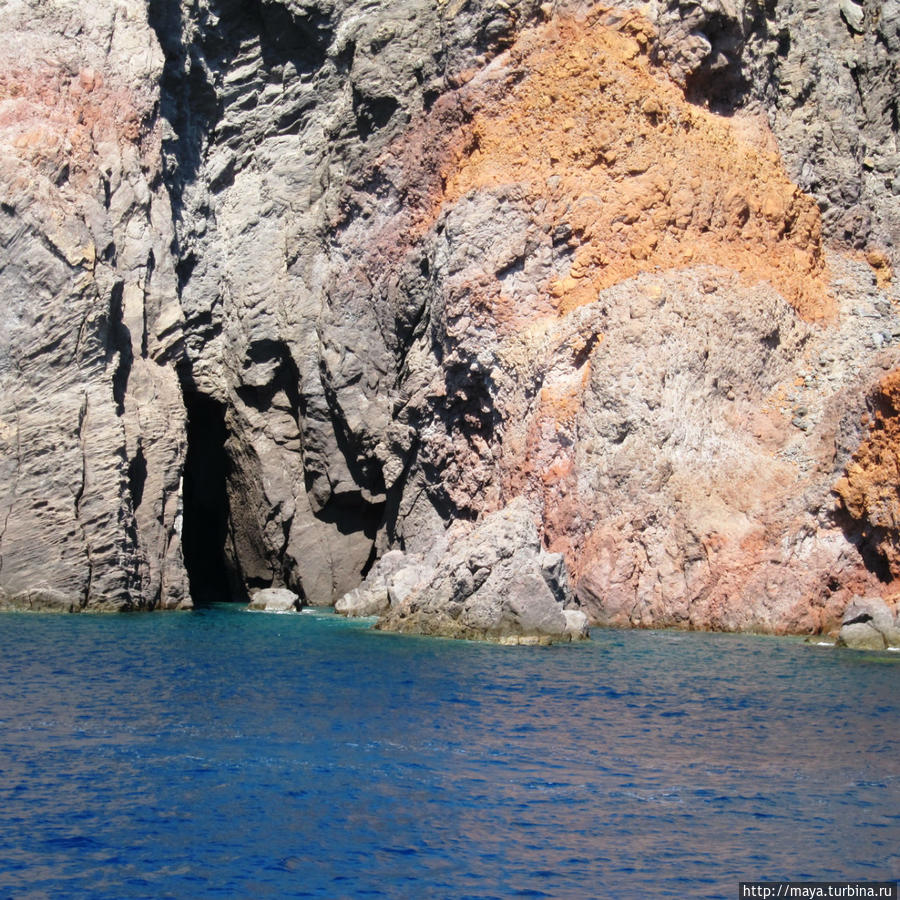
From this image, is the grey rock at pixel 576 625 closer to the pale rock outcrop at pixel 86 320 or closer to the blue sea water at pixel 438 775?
the blue sea water at pixel 438 775

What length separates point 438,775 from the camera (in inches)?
674

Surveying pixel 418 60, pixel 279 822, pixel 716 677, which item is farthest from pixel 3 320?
pixel 279 822

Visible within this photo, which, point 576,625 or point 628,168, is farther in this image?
point 628,168

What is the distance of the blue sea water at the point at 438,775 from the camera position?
13141 mm

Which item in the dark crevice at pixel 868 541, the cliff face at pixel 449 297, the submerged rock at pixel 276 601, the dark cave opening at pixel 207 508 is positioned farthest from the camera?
the dark cave opening at pixel 207 508

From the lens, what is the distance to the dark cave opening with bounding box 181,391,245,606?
51531 millimetres

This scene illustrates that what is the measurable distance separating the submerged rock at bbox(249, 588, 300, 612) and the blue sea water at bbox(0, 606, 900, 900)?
49.9 ft

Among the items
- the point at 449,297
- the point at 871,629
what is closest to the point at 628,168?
the point at 449,297

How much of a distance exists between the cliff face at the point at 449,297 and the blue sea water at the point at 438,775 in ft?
30.8


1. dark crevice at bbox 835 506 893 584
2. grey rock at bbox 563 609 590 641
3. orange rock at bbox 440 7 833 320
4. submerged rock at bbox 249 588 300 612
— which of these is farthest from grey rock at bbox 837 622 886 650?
submerged rock at bbox 249 588 300 612

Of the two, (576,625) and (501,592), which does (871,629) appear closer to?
(576,625)

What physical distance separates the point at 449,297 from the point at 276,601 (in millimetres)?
12352

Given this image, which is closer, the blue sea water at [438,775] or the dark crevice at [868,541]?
the blue sea water at [438,775]

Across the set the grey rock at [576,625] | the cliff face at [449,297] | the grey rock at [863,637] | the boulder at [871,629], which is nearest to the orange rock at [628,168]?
the cliff face at [449,297]
